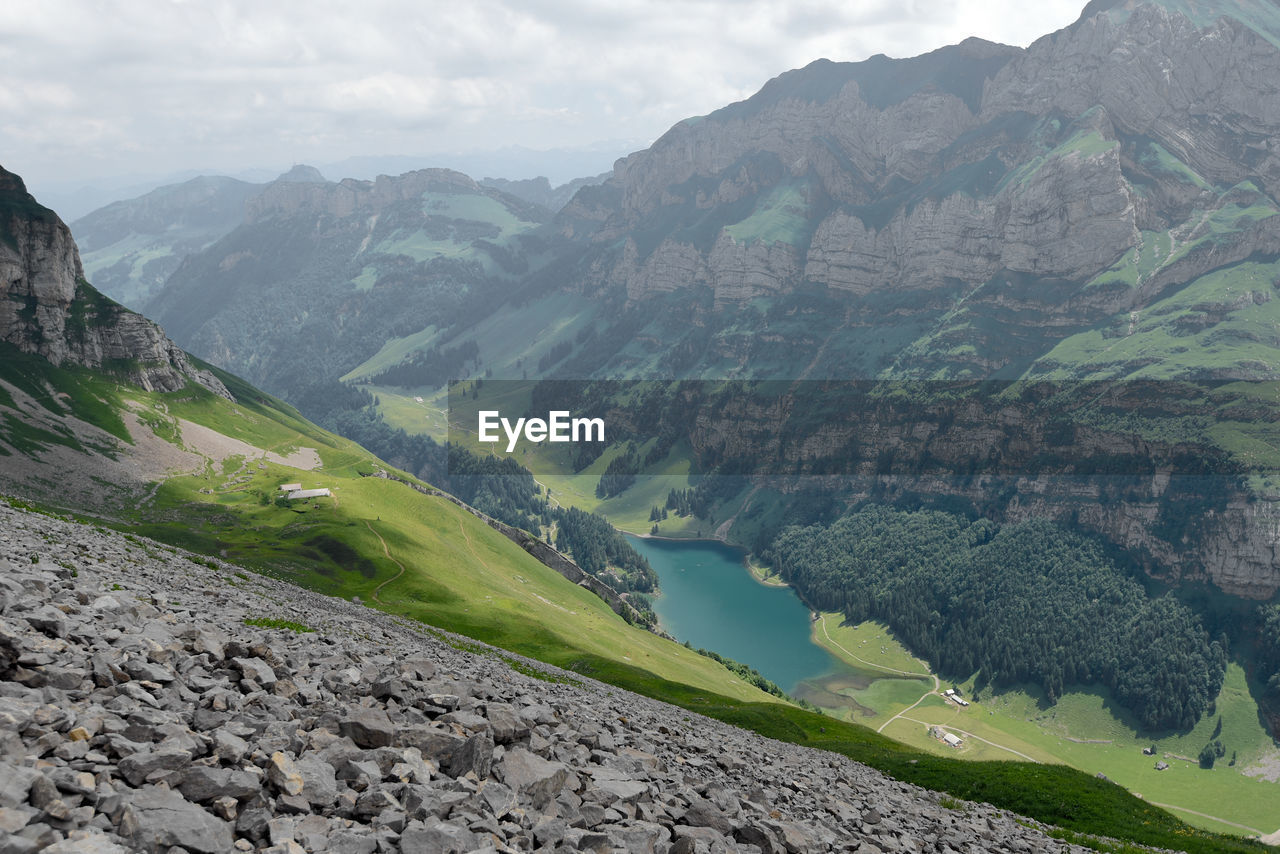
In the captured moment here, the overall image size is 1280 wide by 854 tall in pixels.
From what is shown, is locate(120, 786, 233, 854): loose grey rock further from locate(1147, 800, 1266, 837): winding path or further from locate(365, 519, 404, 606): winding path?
locate(1147, 800, 1266, 837): winding path

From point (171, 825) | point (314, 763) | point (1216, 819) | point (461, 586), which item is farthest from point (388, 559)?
point (1216, 819)

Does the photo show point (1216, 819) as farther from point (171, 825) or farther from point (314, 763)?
point (171, 825)

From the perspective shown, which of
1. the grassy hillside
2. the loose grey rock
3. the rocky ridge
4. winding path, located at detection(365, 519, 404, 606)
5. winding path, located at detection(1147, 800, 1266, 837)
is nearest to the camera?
the loose grey rock

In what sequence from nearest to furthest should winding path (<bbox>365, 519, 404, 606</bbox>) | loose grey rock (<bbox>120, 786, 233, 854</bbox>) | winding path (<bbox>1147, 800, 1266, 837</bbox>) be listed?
loose grey rock (<bbox>120, 786, 233, 854</bbox>) < winding path (<bbox>365, 519, 404, 606</bbox>) < winding path (<bbox>1147, 800, 1266, 837</bbox>)

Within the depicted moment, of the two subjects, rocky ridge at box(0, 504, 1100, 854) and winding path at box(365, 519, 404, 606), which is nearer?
rocky ridge at box(0, 504, 1100, 854)

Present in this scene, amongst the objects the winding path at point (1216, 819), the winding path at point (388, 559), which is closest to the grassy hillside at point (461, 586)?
the winding path at point (388, 559)

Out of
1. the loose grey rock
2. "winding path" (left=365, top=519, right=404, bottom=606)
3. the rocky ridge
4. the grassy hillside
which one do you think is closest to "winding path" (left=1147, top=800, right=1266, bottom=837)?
the grassy hillside

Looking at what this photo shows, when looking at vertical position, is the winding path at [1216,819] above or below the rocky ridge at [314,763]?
below

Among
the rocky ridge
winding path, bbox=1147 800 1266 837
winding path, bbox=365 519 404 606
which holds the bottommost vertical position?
winding path, bbox=1147 800 1266 837

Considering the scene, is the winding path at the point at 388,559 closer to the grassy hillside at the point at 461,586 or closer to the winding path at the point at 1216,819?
the grassy hillside at the point at 461,586

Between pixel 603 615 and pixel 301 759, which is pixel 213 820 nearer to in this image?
pixel 301 759
